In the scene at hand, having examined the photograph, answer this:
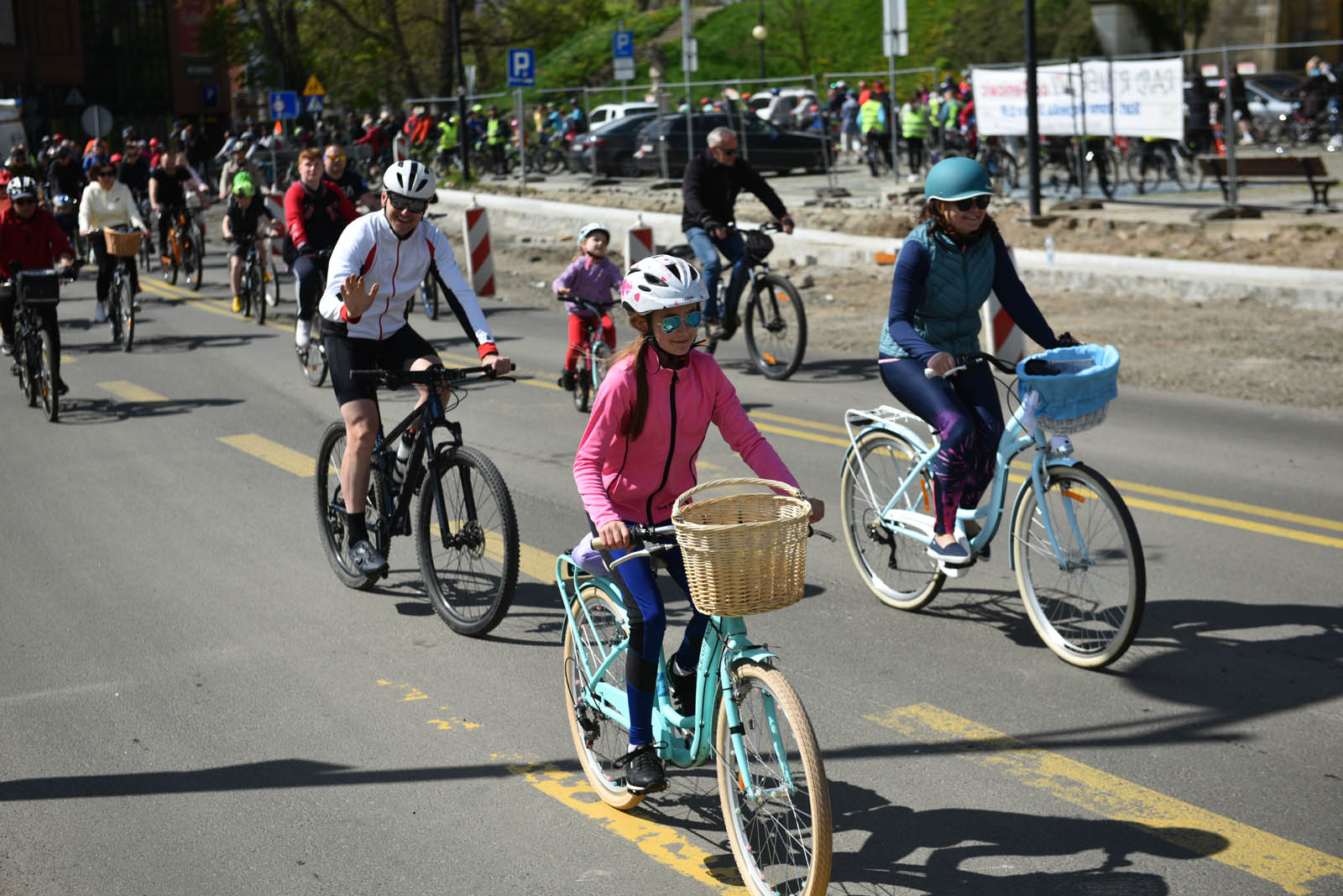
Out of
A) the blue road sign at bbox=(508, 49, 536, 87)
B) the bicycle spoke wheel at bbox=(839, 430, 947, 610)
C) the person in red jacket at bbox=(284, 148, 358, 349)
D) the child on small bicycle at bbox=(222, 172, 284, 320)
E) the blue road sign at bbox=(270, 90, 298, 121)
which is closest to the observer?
the bicycle spoke wheel at bbox=(839, 430, 947, 610)

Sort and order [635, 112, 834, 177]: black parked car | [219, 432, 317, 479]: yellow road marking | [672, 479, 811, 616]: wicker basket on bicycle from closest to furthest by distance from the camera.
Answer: [672, 479, 811, 616]: wicker basket on bicycle
[219, 432, 317, 479]: yellow road marking
[635, 112, 834, 177]: black parked car

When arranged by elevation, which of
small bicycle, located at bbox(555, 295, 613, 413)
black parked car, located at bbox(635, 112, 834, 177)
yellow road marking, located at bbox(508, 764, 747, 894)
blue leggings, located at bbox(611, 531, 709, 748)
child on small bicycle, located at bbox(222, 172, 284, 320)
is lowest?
yellow road marking, located at bbox(508, 764, 747, 894)

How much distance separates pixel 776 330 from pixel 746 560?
9635 mm

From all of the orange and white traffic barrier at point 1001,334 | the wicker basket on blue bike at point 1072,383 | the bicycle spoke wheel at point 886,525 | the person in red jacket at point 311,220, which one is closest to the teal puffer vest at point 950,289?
the bicycle spoke wheel at point 886,525

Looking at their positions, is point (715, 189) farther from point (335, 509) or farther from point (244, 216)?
point (244, 216)

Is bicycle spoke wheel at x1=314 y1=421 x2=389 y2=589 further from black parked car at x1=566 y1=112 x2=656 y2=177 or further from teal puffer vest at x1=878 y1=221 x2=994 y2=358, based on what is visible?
black parked car at x1=566 y1=112 x2=656 y2=177

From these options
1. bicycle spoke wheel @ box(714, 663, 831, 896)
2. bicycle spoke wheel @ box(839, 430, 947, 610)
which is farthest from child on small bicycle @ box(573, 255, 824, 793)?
bicycle spoke wheel @ box(839, 430, 947, 610)

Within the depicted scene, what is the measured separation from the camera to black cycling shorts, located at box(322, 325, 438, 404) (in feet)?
22.4

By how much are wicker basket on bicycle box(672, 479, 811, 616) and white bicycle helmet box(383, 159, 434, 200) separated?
346cm

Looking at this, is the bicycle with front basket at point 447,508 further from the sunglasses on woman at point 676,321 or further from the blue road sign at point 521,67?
the blue road sign at point 521,67

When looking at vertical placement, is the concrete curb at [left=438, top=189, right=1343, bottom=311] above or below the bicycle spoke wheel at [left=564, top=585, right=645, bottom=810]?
above

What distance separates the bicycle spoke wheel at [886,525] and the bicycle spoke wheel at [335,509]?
2274 millimetres

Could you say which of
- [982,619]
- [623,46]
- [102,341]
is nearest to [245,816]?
[982,619]

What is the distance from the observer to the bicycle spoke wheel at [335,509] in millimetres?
7285
